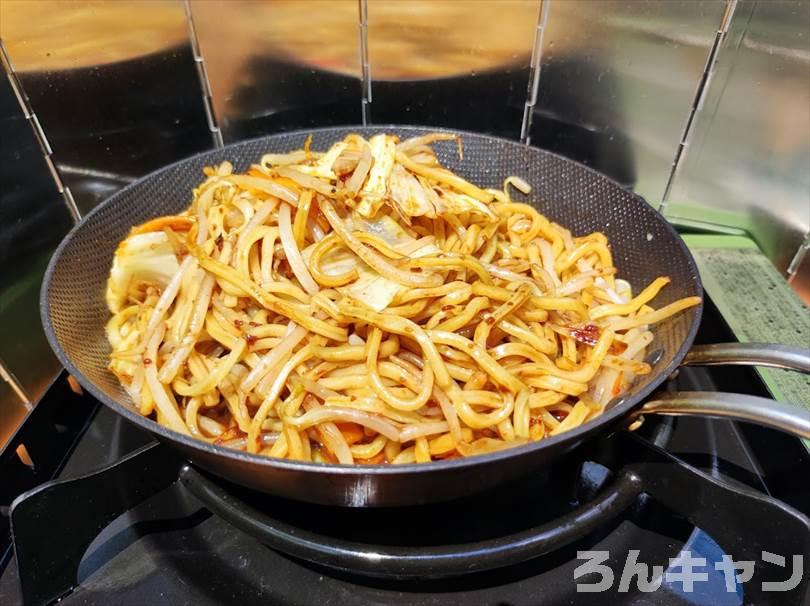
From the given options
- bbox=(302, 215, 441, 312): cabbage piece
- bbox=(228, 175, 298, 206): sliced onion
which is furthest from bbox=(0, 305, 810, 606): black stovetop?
bbox=(228, 175, 298, 206): sliced onion

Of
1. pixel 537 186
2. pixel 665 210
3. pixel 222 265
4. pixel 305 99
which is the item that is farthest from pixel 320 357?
pixel 665 210

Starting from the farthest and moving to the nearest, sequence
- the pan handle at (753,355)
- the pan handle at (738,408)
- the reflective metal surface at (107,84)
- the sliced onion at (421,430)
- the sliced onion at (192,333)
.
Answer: the reflective metal surface at (107,84) < the sliced onion at (192,333) < the sliced onion at (421,430) < the pan handle at (753,355) < the pan handle at (738,408)

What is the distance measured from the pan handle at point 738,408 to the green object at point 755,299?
1.99 ft

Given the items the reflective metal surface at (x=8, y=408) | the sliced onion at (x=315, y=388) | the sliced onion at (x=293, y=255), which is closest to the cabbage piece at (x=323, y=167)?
the sliced onion at (x=293, y=255)

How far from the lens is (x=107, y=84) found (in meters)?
2.06

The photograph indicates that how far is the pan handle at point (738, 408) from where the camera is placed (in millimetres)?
1097

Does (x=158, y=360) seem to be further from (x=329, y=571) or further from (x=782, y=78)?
(x=782, y=78)

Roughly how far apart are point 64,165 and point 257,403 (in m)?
1.29

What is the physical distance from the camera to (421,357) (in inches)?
59.2

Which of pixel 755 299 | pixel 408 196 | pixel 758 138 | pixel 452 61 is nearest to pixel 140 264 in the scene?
pixel 408 196

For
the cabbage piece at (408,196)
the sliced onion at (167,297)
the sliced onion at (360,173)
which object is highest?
the sliced onion at (360,173)

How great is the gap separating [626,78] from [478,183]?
712 mm

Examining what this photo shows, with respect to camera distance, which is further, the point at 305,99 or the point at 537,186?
the point at 305,99

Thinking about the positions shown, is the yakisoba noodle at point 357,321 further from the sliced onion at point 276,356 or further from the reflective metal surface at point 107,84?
the reflective metal surface at point 107,84
